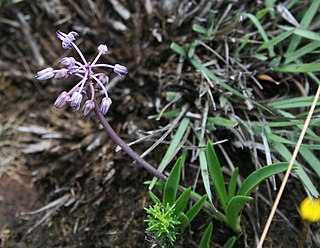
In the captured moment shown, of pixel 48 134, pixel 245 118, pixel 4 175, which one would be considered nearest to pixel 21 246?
pixel 4 175

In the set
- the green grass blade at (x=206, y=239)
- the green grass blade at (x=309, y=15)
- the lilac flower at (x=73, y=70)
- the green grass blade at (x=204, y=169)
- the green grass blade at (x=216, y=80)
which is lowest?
the green grass blade at (x=206, y=239)

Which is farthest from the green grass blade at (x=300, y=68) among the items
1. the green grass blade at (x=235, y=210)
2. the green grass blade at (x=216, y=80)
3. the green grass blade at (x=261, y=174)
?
the green grass blade at (x=235, y=210)

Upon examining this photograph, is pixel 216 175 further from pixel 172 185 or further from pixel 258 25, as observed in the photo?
pixel 258 25

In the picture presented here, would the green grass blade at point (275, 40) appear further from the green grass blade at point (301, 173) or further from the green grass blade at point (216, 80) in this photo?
the green grass blade at point (301, 173)

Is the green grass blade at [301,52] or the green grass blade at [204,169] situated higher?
the green grass blade at [301,52]

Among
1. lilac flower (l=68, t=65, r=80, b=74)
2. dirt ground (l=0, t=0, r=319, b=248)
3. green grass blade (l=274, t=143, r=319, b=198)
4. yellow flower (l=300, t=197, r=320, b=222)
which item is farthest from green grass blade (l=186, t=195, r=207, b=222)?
lilac flower (l=68, t=65, r=80, b=74)

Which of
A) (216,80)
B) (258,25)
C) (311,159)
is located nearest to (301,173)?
(311,159)
